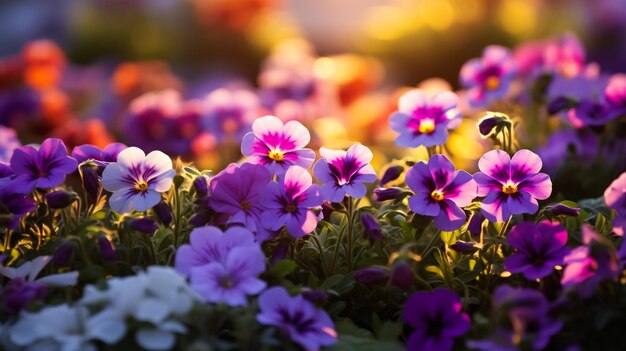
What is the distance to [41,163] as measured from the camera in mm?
1520

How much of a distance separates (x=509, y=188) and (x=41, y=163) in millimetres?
836

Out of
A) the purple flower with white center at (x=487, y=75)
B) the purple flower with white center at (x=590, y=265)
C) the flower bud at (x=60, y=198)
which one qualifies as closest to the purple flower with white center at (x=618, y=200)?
the purple flower with white center at (x=590, y=265)

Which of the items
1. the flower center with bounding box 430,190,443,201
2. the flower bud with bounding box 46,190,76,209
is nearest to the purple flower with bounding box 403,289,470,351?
the flower center with bounding box 430,190,443,201

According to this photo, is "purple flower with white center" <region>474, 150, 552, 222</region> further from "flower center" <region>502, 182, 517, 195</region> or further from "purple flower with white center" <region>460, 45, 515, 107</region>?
"purple flower with white center" <region>460, 45, 515, 107</region>

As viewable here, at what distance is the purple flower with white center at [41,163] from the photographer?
1.50m

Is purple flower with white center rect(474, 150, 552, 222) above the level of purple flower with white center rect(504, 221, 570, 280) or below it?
above

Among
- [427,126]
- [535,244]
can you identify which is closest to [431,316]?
[535,244]

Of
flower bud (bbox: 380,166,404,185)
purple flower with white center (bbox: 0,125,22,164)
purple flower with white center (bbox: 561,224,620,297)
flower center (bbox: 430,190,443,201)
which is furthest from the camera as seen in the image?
purple flower with white center (bbox: 0,125,22,164)

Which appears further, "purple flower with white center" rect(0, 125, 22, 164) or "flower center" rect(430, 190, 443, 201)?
"purple flower with white center" rect(0, 125, 22, 164)

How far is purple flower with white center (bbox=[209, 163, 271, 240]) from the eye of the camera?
1446 mm

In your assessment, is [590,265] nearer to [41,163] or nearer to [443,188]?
[443,188]

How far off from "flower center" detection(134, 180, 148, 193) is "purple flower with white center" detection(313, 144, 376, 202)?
30 cm

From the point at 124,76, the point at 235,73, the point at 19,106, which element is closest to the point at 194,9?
the point at 235,73

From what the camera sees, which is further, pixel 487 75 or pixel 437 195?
pixel 487 75
